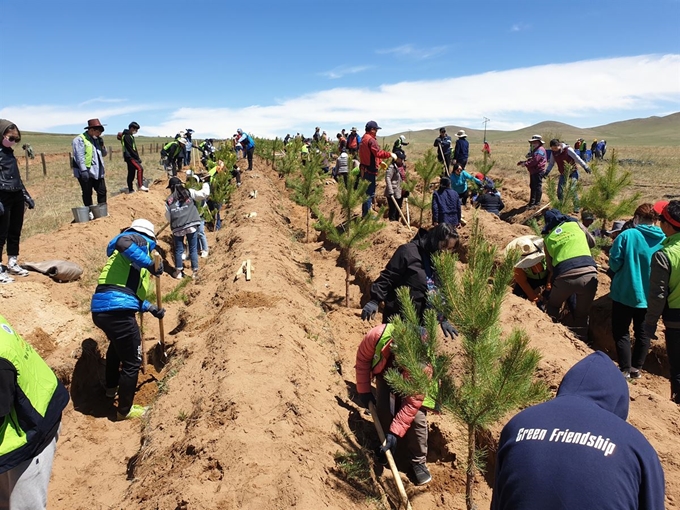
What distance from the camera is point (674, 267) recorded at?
4160mm

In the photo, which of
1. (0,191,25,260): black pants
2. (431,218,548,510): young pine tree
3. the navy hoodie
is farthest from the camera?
(0,191,25,260): black pants

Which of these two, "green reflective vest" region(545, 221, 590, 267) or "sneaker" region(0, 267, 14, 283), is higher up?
"green reflective vest" region(545, 221, 590, 267)

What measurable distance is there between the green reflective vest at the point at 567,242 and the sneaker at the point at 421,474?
114 inches

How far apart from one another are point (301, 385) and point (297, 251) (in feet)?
19.8

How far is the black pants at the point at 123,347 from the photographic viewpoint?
445 centimetres

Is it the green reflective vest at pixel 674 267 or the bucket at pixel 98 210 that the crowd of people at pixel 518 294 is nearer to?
the green reflective vest at pixel 674 267

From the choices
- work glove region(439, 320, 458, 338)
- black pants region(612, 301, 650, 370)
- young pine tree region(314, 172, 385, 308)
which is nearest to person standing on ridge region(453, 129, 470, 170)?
young pine tree region(314, 172, 385, 308)

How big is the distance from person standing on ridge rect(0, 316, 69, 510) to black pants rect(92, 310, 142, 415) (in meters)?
1.83

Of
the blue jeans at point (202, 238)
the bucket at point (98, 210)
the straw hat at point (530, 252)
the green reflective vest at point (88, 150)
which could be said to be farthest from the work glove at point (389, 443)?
the bucket at point (98, 210)

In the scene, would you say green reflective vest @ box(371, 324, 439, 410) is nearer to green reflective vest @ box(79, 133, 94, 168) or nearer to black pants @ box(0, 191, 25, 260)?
black pants @ box(0, 191, 25, 260)

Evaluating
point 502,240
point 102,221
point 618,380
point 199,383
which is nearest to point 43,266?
point 102,221

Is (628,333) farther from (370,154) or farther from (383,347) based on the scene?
(370,154)

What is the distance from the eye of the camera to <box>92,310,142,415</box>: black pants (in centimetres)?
445

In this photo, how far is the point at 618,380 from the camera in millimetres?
1603
